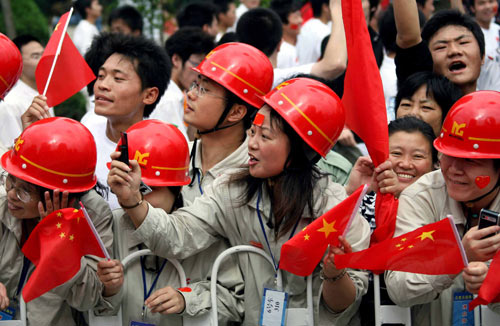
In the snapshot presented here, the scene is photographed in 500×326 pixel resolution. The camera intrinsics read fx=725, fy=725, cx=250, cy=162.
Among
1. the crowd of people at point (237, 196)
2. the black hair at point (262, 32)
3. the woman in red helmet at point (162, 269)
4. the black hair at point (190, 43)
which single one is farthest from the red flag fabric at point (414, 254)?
the black hair at point (190, 43)

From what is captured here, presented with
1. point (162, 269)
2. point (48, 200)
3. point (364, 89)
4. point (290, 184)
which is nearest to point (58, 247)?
point (48, 200)

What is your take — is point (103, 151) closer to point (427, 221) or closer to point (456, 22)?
point (427, 221)

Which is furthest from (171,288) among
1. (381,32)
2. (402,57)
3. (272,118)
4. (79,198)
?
(381,32)

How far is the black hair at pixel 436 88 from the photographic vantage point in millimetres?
5133

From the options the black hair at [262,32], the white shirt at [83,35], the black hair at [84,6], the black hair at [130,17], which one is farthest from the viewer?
Result: the black hair at [84,6]

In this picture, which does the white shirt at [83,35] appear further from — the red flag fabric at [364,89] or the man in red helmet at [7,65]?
the red flag fabric at [364,89]

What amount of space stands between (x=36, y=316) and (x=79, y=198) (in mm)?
708

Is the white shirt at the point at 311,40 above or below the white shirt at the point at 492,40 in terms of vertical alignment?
above

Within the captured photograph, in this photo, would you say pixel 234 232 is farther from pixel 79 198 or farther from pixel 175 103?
pixel 175 103

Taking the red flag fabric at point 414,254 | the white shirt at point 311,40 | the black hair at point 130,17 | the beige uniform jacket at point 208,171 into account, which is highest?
the black hair at point 130,17

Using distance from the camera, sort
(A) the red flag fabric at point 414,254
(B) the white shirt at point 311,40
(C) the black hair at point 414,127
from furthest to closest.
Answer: (B) the white shirt at point 311,40
(C) the black hair at point 414,127
(A) the red flag fabric at point 414,254

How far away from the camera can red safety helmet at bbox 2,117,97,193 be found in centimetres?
402

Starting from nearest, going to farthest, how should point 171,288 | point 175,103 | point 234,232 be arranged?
point 171,288, point 234,232, point 175,103

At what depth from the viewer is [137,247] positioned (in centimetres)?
427
